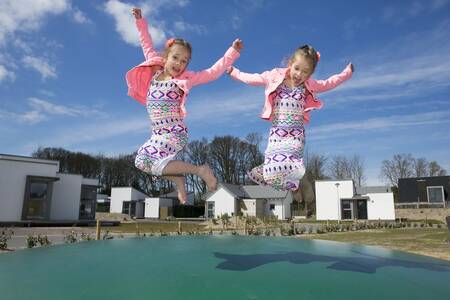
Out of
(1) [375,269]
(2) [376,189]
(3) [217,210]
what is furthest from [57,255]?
(2) [376,189]

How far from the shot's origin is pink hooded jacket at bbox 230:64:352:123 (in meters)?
5.54

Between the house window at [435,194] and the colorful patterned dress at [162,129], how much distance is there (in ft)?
147

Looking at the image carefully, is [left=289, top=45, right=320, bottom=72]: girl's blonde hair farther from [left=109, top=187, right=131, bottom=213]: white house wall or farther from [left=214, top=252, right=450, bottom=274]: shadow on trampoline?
[left=109, top=187, right=131, bottom=213]: white house wall

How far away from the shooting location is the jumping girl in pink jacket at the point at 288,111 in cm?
495

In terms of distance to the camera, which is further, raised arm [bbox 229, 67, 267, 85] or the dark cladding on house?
the dark cladding on house

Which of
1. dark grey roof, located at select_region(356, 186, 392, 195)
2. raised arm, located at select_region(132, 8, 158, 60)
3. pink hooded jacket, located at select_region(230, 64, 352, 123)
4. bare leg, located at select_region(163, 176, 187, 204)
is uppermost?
dark grey roof, located at select_region(356, 186, 392, 195)

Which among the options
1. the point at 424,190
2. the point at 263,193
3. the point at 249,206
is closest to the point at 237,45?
the point at 249,206

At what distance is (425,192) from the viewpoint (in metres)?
44.1

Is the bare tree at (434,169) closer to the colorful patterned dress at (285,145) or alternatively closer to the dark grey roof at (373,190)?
the dark grey roof at (373,190)

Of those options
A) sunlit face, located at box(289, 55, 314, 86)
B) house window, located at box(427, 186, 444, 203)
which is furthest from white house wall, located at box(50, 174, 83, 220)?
house window, located at box(427, 186, 444, 203)

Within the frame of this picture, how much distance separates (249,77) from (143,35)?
175 centimetres

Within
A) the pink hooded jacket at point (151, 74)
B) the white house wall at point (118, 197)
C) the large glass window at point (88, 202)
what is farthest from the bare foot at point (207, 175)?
the white house wall at point (118, 197)

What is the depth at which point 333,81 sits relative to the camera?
19.5 feet

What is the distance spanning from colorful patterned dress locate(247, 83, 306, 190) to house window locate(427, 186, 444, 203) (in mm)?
43973
